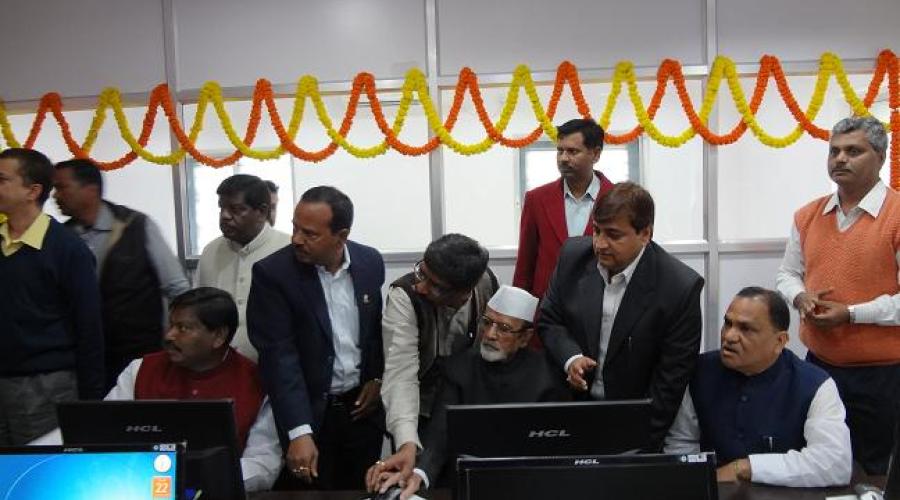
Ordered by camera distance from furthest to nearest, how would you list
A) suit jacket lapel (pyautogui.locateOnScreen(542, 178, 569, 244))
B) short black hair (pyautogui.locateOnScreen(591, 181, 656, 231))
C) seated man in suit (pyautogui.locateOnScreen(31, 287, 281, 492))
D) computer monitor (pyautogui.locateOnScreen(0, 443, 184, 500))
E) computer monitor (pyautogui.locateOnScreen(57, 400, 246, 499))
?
suit jacket lapel (pyautogui.locateOnScreen(542, 178, 569, 244)) → seated man in suit (pyautogui.locateOnScreen(31, 287, 281, 492)) → short black hair (pyautogui.locateOnScreen(591, 181, 656, 231)) → computer monitor (pyautogui.locateOnScreen(57, 400, 246, 499)) → computer monitor (pyautogui.locateOnScreen(0, 443, 184, 500))

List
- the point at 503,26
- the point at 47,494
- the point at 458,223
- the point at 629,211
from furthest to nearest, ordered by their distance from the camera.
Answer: the point at 458,223 < the point at 503,26 < the point at 629,211 < the point at 47,494

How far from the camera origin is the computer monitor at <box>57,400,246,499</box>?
4.55 feet

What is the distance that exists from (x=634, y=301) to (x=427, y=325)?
2.14ft

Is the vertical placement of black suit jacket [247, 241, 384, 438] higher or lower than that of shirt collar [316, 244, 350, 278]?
lower

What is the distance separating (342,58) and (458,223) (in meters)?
3.23

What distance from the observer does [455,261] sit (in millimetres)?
2023

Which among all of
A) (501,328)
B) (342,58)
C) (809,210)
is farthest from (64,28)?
(809,210)

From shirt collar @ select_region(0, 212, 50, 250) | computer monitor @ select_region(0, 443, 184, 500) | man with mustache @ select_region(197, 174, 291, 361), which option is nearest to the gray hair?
man with mustache @ select_region(197, 174, 291, 361)

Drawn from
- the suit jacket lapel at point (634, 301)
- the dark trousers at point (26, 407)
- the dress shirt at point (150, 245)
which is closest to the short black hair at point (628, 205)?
the suit jacket lapel at point (634, 301)

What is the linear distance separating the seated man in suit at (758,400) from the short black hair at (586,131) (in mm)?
1149

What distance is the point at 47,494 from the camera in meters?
1.28

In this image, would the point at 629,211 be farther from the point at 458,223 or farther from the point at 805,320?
the point at 458,223

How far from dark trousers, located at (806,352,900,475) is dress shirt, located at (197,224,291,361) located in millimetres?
→ 2232

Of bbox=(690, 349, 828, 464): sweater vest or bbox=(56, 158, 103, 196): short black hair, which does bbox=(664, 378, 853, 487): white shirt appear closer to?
bbox=(690, 349, 828, 464): sweater vest
